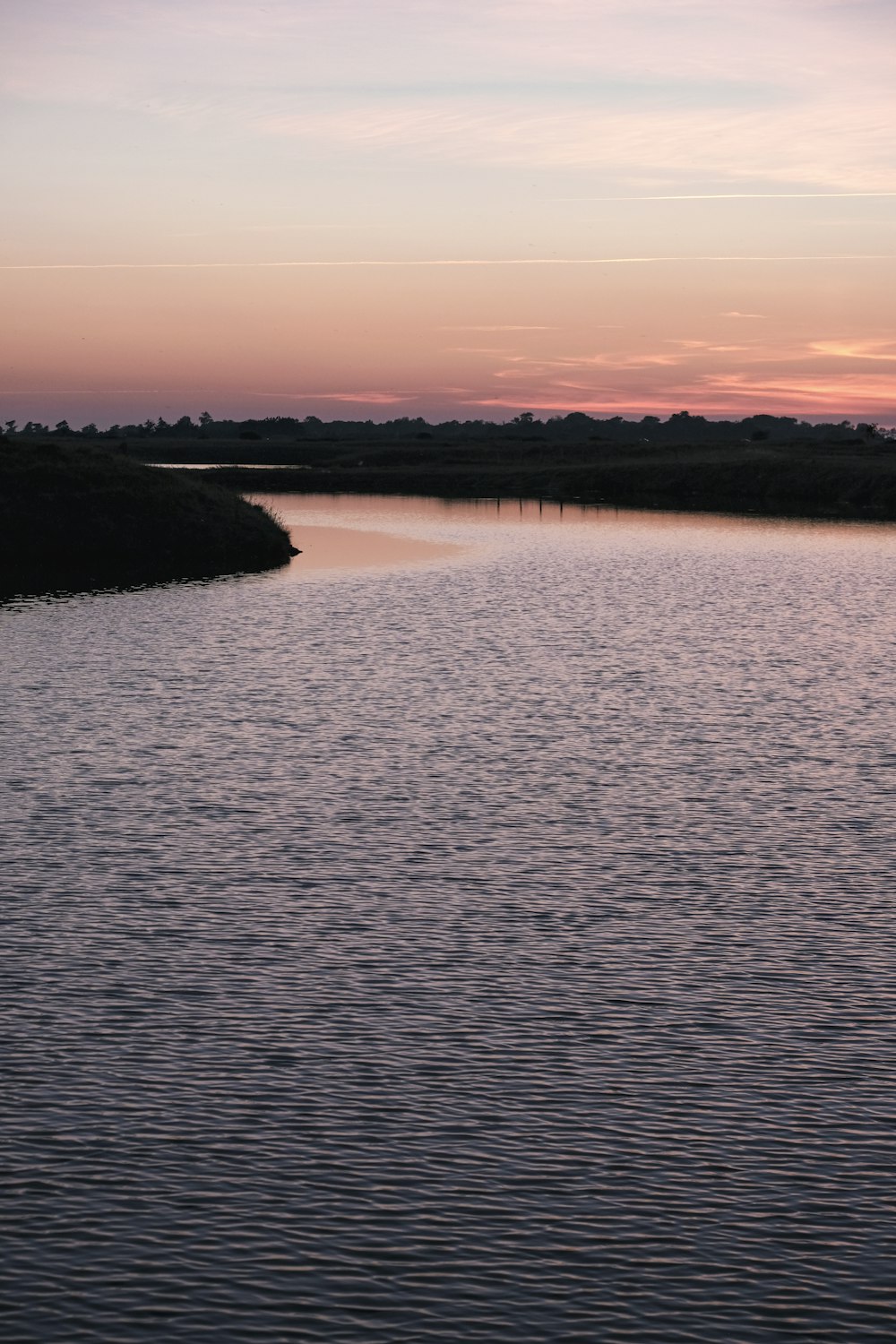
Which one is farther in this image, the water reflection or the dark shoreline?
the dark shoreline

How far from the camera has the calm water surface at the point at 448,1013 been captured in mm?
13445

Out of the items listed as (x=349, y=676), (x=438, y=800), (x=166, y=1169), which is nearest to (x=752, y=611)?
(x=349, y=676)

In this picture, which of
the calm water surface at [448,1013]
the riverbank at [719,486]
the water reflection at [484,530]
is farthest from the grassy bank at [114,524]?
the riverbank at [719,486]

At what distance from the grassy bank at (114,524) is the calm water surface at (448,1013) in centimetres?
4108

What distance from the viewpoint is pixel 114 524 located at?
87562 mm

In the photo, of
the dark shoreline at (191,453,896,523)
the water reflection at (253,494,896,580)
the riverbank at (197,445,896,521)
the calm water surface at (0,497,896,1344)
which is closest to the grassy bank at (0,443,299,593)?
the water reflection at (253,494,896,580)

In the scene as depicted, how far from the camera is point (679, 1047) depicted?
60.4 feet

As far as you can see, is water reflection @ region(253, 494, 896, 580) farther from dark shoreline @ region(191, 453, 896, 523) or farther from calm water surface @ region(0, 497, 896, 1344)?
calm water surface @ region(0, 497, 896, 1344)

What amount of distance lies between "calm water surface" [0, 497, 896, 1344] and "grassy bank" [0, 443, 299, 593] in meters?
41.1

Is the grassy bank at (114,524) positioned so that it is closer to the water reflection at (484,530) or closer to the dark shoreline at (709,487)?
the water reflection at (484,530)

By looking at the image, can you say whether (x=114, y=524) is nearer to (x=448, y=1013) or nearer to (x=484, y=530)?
(x=484, y=530)

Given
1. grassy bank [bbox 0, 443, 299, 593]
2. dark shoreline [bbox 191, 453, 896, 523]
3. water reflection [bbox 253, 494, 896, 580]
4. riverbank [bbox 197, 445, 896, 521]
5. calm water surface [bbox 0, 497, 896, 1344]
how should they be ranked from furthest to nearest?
riverbank [bbox 197, 445, 896, 521], dark shoreline [bbox 191, 453, 896, 523], water reflection [bbox 253, 494, 896, 580], grassy bank [bbox 0, 443, 299, 593], calm water surface [bbox 0, 497, 896, 1344]

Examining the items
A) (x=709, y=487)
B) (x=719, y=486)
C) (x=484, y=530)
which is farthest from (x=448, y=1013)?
(x=709, y=487)

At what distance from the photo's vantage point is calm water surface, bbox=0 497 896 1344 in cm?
1345
